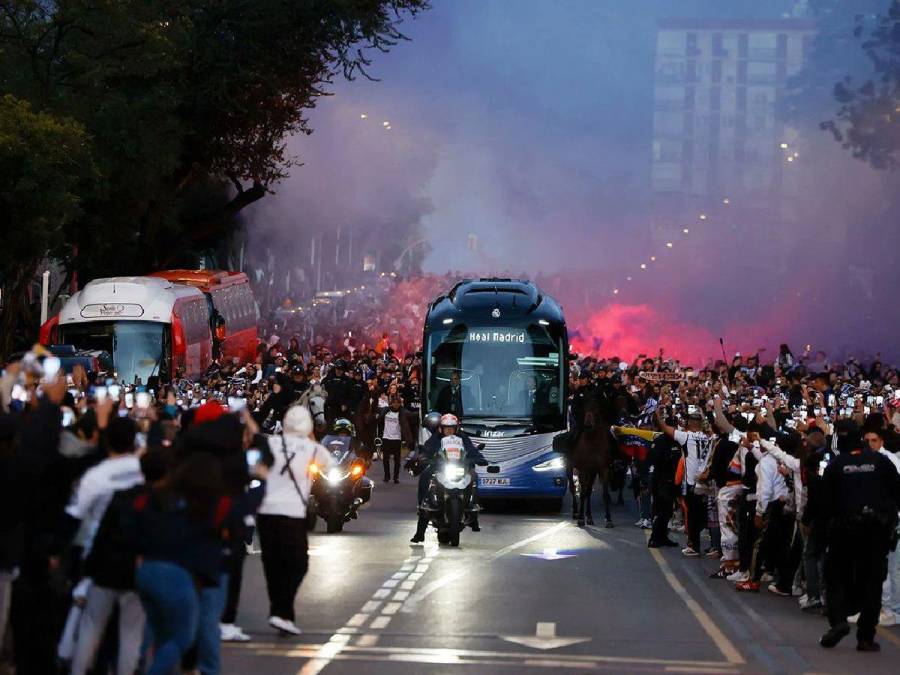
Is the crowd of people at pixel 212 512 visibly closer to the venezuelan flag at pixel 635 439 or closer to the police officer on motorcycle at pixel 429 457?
the police officer on motorcycle at pixel 429 457

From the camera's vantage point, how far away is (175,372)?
148 ft

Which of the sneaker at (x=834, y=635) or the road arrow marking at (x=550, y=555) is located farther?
the road arrow marking at (x=550, y=555)

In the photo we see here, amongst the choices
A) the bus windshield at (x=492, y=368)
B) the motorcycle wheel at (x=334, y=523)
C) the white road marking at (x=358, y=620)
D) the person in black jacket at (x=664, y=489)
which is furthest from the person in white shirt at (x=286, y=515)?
the bus windshield at (x=492, y=368)

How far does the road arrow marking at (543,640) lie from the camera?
14.7 meters

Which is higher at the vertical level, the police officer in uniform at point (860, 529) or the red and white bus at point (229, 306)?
the red and white bus at point (229, 306)

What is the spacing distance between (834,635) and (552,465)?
1465cm

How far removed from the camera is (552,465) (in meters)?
29.7

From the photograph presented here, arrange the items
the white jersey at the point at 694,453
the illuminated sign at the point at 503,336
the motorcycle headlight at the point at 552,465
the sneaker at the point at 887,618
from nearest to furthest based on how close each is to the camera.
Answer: the sneaker at the point at 887,618
the white jersey at the point at 694,453
the motorcycle headlight at the point at 552,465
the illuminated sign at the point at 503,336

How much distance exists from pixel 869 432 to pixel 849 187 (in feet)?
275

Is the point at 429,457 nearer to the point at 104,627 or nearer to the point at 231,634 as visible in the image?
the point at 231,634

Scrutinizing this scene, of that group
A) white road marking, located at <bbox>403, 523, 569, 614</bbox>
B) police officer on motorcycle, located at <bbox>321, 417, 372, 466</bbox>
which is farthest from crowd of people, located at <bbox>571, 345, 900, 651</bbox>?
police officer on motorcycle, located at <bbox>321, 417, 372, 466</bbox>

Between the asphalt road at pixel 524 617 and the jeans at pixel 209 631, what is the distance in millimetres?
1581

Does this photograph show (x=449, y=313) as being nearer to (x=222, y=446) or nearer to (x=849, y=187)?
(x=222, y=446)

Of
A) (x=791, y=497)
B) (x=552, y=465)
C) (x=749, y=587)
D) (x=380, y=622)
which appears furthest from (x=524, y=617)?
(x=552, y=465)
